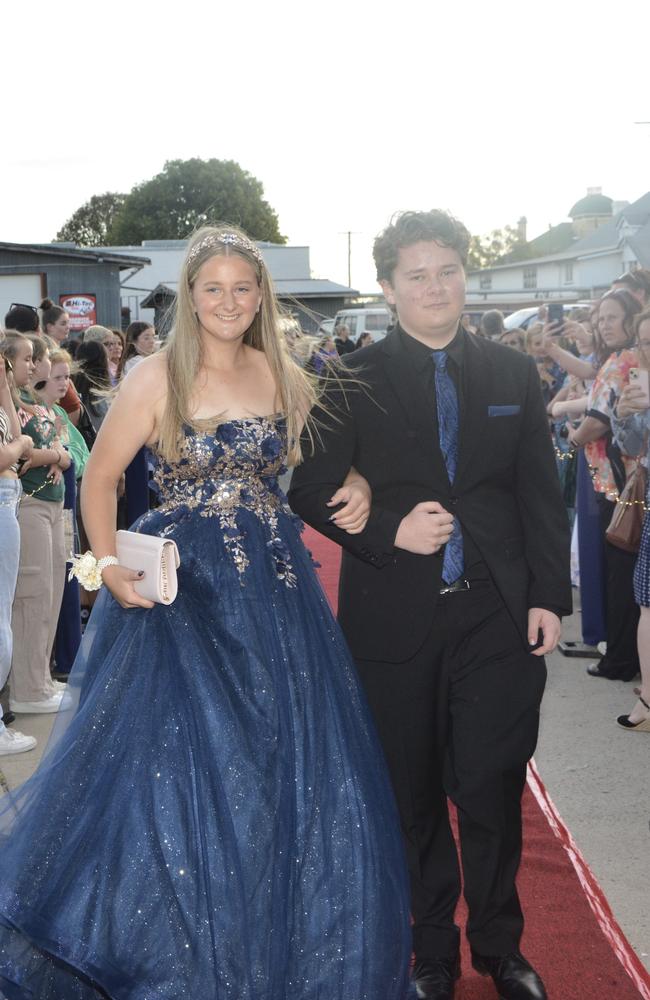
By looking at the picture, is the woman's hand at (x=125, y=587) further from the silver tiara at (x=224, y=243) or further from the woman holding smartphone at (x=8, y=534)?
the woman holding smartphone at (x=8, y=534)

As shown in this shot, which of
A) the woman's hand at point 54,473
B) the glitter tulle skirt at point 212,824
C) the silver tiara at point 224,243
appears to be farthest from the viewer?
the woman's hand at point 54,473

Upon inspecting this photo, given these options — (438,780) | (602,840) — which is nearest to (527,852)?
(602,840)

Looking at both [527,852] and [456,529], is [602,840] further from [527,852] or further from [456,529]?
[456,529]

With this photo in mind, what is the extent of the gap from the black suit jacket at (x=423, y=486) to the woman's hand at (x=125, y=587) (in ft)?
1.70

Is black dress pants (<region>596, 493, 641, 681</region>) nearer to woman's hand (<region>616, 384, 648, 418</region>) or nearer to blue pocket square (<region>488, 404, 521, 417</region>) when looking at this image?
woman's hand (<region>616, 384, 648, 418</region>)

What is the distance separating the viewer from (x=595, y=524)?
7445 millimetres

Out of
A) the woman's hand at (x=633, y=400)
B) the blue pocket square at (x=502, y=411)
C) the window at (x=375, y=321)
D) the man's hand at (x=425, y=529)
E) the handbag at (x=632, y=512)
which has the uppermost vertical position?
the window at (x=375, y=321)

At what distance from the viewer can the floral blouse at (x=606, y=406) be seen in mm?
6656

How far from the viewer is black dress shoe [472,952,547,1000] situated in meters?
3.43

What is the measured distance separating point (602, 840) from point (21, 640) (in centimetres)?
329

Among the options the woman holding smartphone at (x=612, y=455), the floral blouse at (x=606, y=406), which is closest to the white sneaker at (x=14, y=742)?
the woman holding smartphone at (x=612, y=455)

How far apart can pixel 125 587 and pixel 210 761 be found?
0.62m

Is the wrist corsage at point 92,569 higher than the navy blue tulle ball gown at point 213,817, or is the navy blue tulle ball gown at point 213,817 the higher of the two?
the wrist corsage at point 92,569

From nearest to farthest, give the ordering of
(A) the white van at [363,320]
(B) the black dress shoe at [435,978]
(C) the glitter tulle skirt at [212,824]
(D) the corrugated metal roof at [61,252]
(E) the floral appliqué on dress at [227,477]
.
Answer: (C) the glitter tulle skirt at [212,824], (B) the black dress shoe at [435,978], (E) the floral appliqué on dress at [227,477], (D) the corrugated metal roof at [61,252], (A) the white van at [363,320]
